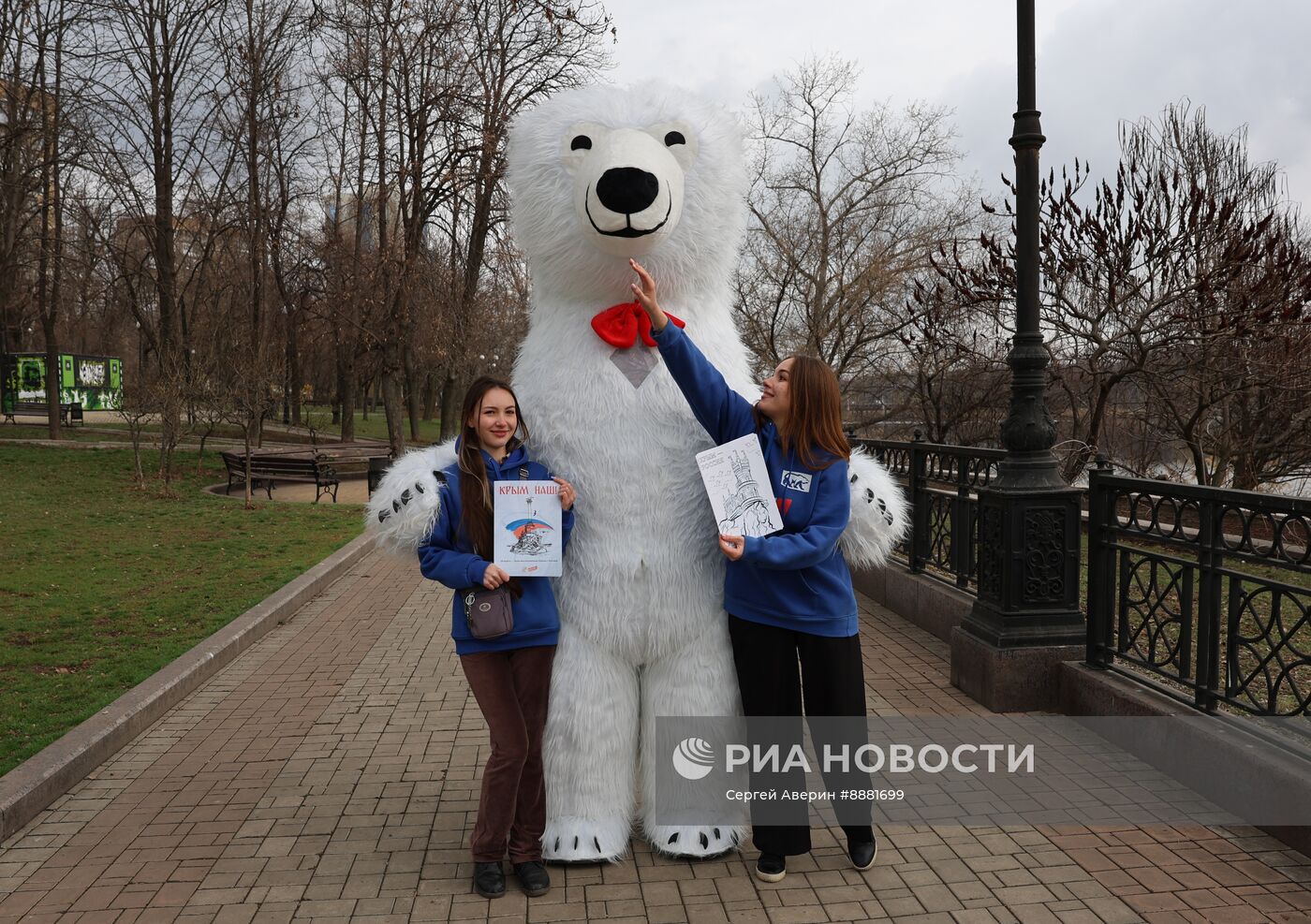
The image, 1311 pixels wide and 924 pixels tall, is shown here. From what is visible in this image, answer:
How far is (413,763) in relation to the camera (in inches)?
174

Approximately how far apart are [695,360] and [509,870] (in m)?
1.90

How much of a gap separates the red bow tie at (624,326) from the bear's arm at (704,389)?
19 cm

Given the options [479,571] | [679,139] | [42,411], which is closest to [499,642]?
[479,571]

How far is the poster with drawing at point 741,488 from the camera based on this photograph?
121 inches

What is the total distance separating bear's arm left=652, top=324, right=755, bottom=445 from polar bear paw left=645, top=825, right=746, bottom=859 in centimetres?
138

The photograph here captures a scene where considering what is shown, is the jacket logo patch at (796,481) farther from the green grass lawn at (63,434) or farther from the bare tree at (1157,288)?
the green grass lawn at (63,434)

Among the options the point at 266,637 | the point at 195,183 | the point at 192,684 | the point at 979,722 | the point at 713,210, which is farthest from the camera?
the point at 195,183

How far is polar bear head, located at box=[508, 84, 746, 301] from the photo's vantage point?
3.23m

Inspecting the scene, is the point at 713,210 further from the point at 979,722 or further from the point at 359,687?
the point at 359,687

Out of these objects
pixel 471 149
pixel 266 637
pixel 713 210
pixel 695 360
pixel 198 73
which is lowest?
pixel 266 637

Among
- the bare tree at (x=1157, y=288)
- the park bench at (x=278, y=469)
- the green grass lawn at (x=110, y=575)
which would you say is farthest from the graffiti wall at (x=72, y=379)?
the bare tree at (x=1157, y=288)

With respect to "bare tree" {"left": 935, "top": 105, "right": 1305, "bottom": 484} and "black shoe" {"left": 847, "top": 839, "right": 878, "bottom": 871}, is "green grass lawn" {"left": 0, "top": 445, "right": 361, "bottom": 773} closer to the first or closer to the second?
"black shoe" {"left": 847, "top": 839, "right": 878, "bottom": 871}

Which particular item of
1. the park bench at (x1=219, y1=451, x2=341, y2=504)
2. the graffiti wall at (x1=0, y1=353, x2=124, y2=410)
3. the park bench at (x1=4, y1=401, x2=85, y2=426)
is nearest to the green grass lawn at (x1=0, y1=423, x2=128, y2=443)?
the park bench at (x1=4, y1=401, x2=85, y2=426)

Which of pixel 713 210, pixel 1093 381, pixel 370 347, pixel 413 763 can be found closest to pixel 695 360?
pixel 713 210
